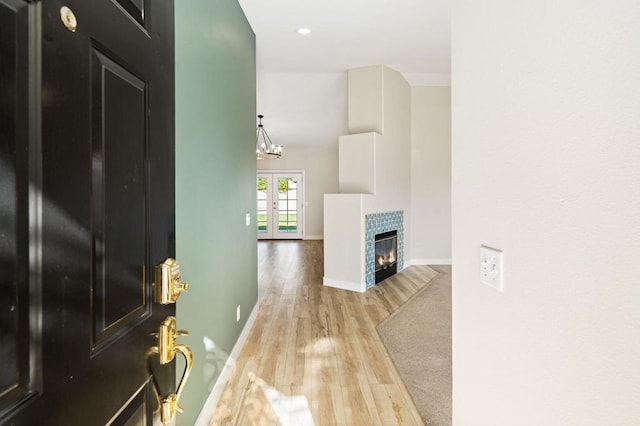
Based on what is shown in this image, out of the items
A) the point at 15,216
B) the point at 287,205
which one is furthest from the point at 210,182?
the point at 287,205

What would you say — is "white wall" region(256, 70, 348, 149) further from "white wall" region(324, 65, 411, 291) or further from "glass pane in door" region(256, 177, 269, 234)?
"glass pane in door" region(256, 177, 269, 234)

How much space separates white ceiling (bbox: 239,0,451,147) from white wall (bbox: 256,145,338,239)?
3.30 metres

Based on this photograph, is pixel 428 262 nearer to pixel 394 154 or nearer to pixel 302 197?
pixel 394 154

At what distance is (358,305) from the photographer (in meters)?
3.85

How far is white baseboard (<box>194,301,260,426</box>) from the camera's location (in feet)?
5.82

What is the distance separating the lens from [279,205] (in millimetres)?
10352

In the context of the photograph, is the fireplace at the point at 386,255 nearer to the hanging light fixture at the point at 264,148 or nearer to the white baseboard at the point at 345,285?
the white baseboard at the point at 345,285

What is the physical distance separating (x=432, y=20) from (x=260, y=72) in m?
2.52

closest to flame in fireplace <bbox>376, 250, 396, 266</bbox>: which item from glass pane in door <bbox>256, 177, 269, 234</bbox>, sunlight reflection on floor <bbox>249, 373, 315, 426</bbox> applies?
sunlight reflection on floor <bbox>249, 373, 315, 426</bbox>
